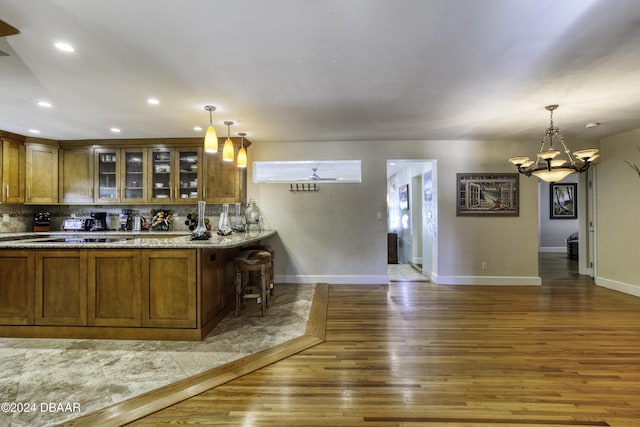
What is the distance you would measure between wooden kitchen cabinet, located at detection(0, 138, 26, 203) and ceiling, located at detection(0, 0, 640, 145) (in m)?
0.91

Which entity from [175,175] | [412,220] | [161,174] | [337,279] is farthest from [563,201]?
[161,174]

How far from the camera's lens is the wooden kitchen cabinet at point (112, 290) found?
264 cm

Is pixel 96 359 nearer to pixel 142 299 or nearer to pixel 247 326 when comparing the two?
pixel 142 299

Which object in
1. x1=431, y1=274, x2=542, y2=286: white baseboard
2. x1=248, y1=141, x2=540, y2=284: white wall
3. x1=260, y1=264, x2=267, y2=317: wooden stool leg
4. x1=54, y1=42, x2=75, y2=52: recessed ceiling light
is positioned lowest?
x1=431, y1=274, x2=542, y2=286: white baseboard

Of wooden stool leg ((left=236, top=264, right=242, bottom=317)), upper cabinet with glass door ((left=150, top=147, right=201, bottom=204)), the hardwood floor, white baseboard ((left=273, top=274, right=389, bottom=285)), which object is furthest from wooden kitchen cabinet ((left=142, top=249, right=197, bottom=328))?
white baseboard ((left=273, top=274, right=389, bottom=285))

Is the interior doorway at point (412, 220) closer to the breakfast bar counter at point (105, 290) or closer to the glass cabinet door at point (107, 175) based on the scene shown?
the breakfast bar counter at point (105, 290)

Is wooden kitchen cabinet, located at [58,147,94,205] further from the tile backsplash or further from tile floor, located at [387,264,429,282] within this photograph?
tile floor, located at [387,264,429,282]

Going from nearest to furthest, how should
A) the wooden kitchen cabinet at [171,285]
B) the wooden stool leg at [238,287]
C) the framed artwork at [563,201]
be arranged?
the wooden kitchen cabinet at [171,285], the wooden stool leg at [238,287], the framed artwork at [563,201]

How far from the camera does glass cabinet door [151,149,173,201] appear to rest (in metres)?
4.57

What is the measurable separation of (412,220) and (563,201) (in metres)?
5.58

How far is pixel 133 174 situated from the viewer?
4590 mm

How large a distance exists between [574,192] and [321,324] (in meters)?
9.48

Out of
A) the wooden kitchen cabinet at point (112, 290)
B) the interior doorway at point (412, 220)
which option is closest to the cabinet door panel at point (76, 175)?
the wooden kitchen cabinet at point (112, 290)

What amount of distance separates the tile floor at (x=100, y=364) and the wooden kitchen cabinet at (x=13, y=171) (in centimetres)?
273
